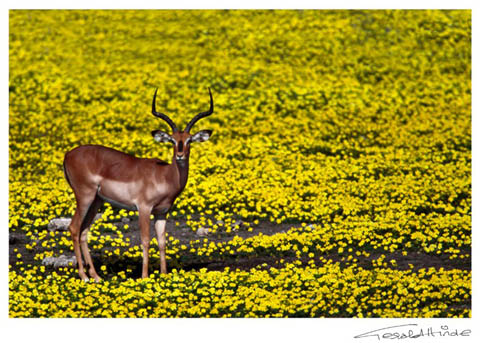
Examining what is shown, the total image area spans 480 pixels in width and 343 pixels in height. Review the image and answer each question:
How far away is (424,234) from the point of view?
21172mm

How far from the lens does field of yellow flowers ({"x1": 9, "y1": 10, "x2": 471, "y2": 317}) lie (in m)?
16.9

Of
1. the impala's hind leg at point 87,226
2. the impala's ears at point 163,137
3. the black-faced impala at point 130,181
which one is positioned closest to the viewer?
the impala's ears at point 163,137

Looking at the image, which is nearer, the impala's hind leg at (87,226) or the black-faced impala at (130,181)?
the black-faced impala at (130,181)

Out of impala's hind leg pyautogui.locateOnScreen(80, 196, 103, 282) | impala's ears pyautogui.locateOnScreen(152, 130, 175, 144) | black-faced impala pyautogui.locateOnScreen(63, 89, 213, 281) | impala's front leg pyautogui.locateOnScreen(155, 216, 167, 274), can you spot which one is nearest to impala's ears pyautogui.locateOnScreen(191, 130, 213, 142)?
black-faced impala pyautogui.locateOnScreen(63, 89, 213, 281)

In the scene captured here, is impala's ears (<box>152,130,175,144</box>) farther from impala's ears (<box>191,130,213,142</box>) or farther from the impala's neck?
impala's ears (<box>191,130,213,142</box>)

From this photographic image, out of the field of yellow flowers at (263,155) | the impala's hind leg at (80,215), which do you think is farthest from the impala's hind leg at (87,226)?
the field of yellow flowers at (263,155)

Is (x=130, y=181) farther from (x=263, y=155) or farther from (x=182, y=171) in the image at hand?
(x=263, y=155)

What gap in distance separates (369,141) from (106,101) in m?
10.8

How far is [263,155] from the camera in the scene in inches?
1113

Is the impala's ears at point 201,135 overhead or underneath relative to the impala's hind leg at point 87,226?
overhead

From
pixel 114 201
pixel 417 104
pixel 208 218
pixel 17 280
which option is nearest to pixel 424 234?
pixel 208 218

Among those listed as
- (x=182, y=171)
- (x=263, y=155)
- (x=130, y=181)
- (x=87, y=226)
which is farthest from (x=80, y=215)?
(x=263, y=155)

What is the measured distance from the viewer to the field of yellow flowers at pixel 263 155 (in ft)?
55.5

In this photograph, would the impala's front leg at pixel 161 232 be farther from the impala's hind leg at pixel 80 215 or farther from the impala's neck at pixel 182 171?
the impala's hind leg at pixel 80 215
